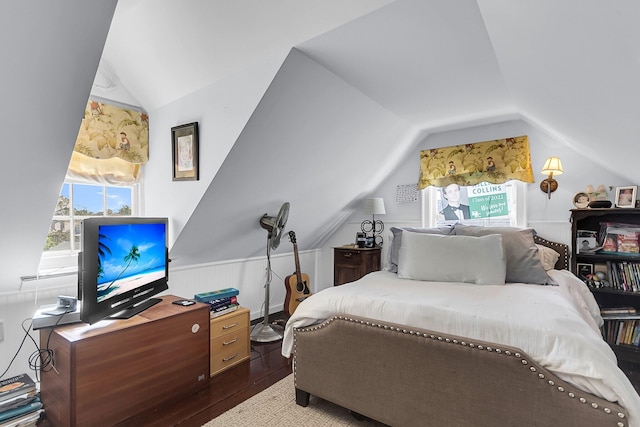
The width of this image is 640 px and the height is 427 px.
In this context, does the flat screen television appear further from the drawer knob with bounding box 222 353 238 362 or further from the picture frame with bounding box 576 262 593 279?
the picture frame with bounding box 576 262 593 279

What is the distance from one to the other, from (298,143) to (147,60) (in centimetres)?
125

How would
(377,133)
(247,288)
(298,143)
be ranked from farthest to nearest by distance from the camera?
(247,288), (377,133), (298,143)

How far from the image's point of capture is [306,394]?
193cm

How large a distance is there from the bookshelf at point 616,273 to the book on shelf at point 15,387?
3.85m

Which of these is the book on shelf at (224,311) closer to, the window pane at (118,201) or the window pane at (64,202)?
the window pane at (118,201)

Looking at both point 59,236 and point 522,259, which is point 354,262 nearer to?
point 522,259

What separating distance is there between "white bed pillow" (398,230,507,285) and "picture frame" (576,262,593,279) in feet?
3.24

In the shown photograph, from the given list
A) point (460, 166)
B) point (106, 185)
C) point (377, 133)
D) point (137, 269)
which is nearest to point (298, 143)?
point (377, 133)

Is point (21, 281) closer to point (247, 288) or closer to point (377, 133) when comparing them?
point (247, 288)

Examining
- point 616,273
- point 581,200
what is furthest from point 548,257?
point 581,200

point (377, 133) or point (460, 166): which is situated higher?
A: point (377, 133)

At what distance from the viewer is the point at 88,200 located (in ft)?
8.64

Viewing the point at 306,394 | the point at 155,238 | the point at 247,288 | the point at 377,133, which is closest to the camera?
the point at 306,394

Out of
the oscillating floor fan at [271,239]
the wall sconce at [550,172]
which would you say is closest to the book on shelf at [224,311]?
the oscillating floor fan at [271,239]
